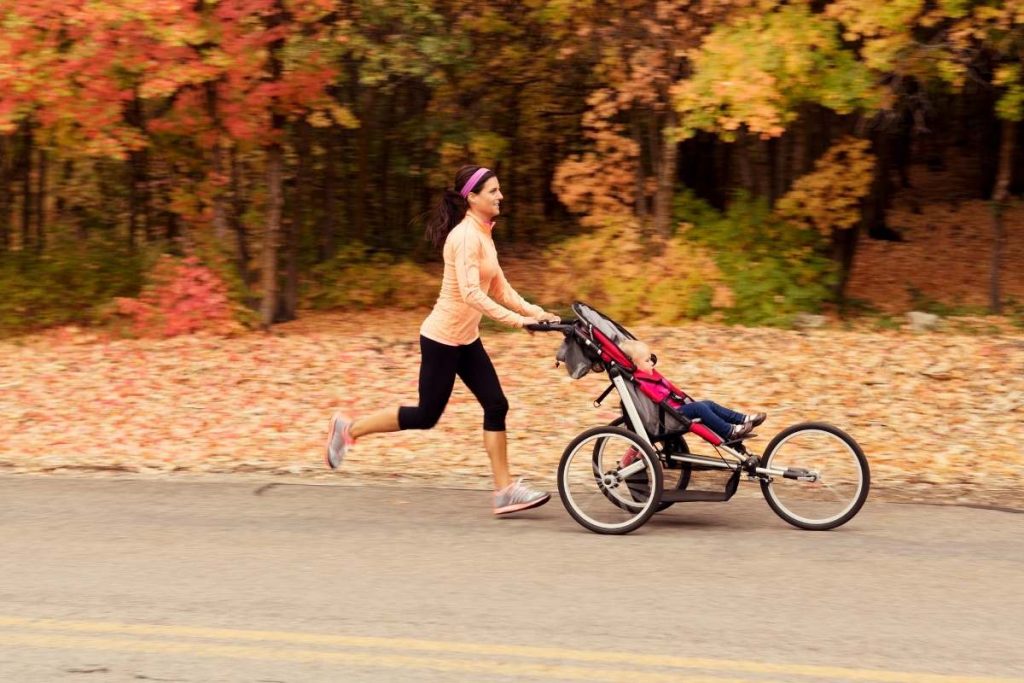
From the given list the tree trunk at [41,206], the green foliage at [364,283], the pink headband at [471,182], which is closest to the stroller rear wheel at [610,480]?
the pink headband at [471,182]

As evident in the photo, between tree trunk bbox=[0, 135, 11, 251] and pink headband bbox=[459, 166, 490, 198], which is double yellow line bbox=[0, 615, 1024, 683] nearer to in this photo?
pink headband bbox=[459, 166, 490, 198]

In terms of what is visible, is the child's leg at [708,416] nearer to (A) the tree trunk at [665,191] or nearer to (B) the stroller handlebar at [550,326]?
(B) the stroller handlebar at [550,326]

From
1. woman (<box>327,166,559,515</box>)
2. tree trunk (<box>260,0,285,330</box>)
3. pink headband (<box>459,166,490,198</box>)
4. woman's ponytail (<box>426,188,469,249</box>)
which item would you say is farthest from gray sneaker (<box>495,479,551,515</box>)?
tree trunk (<box>260,0,285,330</box>)

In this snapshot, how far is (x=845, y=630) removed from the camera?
5598mm

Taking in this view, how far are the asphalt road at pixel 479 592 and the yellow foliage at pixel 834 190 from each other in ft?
27.2

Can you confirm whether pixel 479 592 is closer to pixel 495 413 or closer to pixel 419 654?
pixel 419 654

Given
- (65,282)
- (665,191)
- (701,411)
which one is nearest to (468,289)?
(701,411)

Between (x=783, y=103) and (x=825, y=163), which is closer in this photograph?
(x=783, y=103)

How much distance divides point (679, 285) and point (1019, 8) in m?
4.58

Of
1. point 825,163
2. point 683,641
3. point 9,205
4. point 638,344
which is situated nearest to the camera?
point 683,641

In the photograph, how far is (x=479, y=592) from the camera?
618cm

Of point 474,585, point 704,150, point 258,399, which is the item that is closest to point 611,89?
point 704,150

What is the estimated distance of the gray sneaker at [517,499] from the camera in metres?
7.60

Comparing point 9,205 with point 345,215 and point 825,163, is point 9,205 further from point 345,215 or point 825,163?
point 825,163
